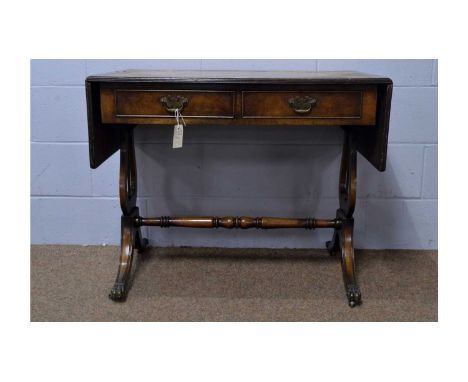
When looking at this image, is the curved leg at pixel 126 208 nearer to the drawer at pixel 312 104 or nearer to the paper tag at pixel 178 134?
the paper tag at pixel 178 134

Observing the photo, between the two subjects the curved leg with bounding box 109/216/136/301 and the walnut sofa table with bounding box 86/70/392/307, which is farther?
the curved leg with bounding box 109/216/136/301

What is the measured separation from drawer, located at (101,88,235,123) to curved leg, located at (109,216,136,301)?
Answer: 25.9 inches

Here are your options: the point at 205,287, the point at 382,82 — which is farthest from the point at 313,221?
the point at 382,82

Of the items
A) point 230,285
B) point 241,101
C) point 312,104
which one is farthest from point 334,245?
point 241,101

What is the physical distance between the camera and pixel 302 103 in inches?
93.8

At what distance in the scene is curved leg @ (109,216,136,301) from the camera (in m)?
2.65

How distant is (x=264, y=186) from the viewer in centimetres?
319

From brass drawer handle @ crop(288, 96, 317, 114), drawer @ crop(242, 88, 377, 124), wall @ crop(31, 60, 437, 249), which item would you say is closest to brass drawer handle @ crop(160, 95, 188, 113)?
drawer @ crop(242, 88, 377, 124)

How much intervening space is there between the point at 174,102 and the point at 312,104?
58 centimetres

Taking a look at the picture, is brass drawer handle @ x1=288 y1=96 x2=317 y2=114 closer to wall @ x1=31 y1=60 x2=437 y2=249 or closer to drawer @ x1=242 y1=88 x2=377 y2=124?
drawer @ x1=242 y1=88 x2=377 y2=124

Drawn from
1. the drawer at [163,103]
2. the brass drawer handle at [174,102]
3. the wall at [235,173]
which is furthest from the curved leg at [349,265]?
the brass drawer handle at [174,102]

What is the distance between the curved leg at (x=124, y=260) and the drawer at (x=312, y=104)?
0.89m

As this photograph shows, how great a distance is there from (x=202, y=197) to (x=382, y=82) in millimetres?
1265

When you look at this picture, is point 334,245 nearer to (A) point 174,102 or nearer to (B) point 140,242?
(B) point 140,242
